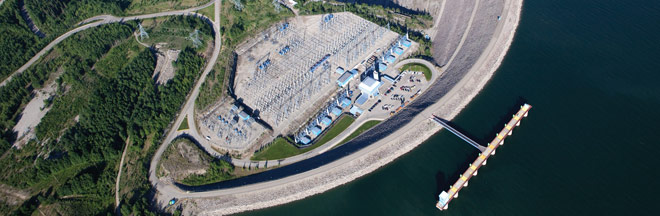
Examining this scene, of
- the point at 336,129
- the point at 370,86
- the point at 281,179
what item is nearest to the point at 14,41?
the point at 281,179

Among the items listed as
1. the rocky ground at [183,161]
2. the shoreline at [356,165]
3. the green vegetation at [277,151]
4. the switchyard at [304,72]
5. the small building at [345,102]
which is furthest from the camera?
the small building at [345,102]

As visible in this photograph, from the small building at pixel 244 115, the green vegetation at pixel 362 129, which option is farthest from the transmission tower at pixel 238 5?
the green vegetation at pixel 362 129

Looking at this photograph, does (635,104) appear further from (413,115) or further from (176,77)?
(176,77)

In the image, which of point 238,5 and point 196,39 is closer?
point 196,39

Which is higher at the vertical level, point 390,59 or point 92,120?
point 390,59

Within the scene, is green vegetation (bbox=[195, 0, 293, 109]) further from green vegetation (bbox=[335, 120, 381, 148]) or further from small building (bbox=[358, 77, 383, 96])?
green vegetation (bbox=[335, 120, 381, 148])

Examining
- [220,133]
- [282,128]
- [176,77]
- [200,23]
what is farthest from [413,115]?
[200,23]

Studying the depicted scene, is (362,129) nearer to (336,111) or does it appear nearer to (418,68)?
(336,111)

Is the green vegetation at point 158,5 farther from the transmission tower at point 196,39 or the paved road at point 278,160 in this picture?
the paved road at point 278,160
